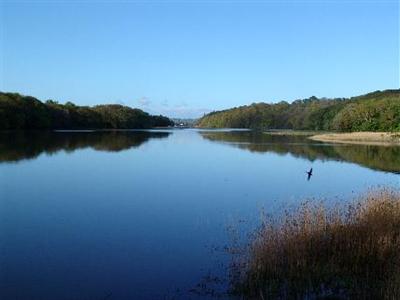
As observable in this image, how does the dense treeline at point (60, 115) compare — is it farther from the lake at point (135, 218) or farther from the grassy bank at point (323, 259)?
the grassy bank at point (323, 259)

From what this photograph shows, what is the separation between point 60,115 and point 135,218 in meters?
107

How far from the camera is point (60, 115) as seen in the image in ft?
387

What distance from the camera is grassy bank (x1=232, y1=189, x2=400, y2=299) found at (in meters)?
9.29

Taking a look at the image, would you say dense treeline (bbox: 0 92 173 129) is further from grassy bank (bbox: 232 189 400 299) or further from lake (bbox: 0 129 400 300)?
grassy bank (bbox: 232 189 400 299)

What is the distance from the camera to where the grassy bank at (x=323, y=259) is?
30.5 ft

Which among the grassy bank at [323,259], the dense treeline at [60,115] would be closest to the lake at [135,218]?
the grassy bank at [323,259]

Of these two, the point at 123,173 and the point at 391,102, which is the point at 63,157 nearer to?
the point at 123,173

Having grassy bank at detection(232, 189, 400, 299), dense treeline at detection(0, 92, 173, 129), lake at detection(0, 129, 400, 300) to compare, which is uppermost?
dense treeline at detection(0, 92, 173, 129)

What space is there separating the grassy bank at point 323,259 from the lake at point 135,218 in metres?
0.88

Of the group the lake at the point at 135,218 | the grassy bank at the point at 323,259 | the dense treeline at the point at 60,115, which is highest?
the dense treeline at the point at 60,115

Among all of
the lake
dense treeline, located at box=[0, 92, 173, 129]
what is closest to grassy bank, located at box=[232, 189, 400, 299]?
the lake

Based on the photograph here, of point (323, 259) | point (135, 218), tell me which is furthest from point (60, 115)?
point (323, 259)

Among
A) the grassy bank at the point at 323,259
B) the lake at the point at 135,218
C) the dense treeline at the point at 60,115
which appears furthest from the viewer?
the dense treeline at the point at 60,115

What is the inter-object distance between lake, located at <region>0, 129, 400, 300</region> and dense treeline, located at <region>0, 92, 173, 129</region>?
192ft
